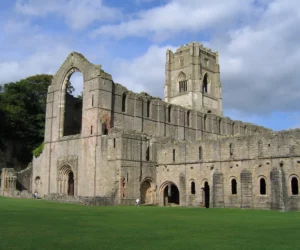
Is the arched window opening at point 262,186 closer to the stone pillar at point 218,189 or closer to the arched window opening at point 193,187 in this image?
the stone pillar at point 218,189

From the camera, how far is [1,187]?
47812 millimetres

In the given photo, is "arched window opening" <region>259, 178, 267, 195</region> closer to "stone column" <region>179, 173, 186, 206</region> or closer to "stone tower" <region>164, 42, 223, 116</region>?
"stone column" <region>179, 173, 186, 206</region>

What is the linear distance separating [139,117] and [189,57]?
105 ft

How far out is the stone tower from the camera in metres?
73.2

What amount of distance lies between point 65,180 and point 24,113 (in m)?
18.6

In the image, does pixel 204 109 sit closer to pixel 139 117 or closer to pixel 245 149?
pixel 139 117

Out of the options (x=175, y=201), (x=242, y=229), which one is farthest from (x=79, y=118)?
(x=242, y=229)

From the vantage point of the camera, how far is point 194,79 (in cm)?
7325

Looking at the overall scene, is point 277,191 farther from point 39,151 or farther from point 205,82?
point 205,82

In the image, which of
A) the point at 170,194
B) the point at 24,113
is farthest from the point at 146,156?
the point at 24,113

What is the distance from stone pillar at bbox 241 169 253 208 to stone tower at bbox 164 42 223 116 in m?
39.1

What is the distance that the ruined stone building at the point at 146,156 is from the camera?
108 ft

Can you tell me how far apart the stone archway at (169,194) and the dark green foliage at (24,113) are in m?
24.1

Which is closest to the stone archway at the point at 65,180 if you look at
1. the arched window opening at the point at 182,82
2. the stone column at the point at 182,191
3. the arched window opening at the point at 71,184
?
the arched window opening at the point at 71,184
